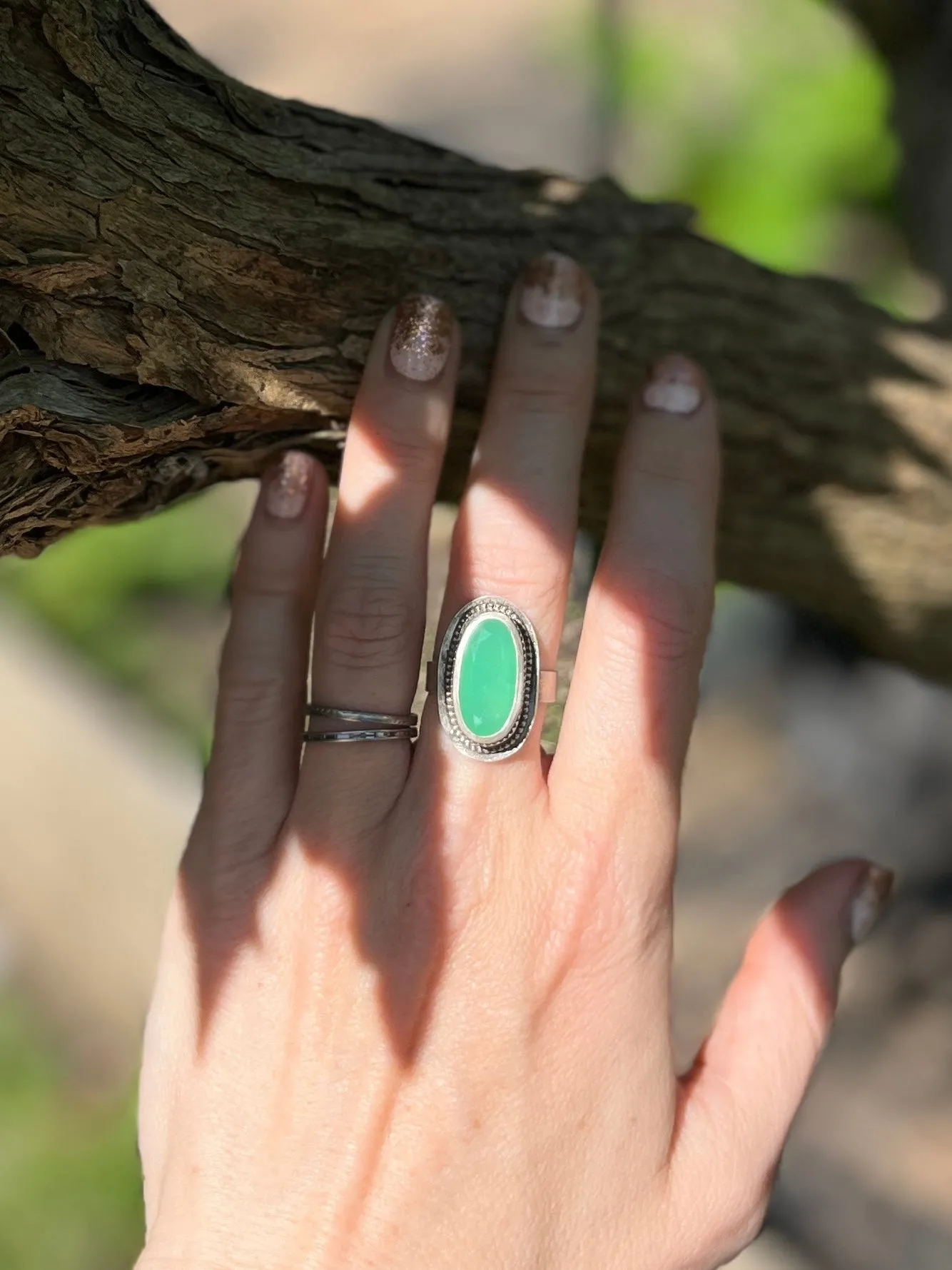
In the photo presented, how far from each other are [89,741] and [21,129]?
264cm

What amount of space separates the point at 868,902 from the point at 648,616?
555mm

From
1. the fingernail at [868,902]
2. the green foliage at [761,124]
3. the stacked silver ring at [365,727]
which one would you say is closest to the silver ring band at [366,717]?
the stacked silver ring at [365,727]

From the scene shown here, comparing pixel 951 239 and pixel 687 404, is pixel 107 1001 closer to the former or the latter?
pixel 687 404

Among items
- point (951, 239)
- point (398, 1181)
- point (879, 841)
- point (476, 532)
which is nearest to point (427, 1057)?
point (398, 1181)

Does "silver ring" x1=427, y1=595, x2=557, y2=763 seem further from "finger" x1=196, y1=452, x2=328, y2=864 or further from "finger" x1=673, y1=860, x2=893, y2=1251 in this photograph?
"finger" x1=673, y1=860, x2=893, y2=1251

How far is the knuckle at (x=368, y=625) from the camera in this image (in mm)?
1395

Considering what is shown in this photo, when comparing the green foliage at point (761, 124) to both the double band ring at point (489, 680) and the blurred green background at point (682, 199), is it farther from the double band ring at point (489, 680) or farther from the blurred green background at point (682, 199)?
the double band ring at point (489, 680)

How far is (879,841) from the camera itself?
9.59ft

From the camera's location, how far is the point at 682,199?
3.49 m

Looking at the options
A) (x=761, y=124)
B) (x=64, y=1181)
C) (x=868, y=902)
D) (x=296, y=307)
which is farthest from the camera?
(x=761, y=124)

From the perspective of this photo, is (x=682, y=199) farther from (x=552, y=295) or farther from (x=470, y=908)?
(x=470, y=908)

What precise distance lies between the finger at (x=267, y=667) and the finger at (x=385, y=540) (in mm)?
67

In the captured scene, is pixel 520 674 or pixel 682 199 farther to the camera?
pixel 682 199

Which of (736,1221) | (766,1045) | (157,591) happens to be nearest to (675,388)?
(766,1045)
